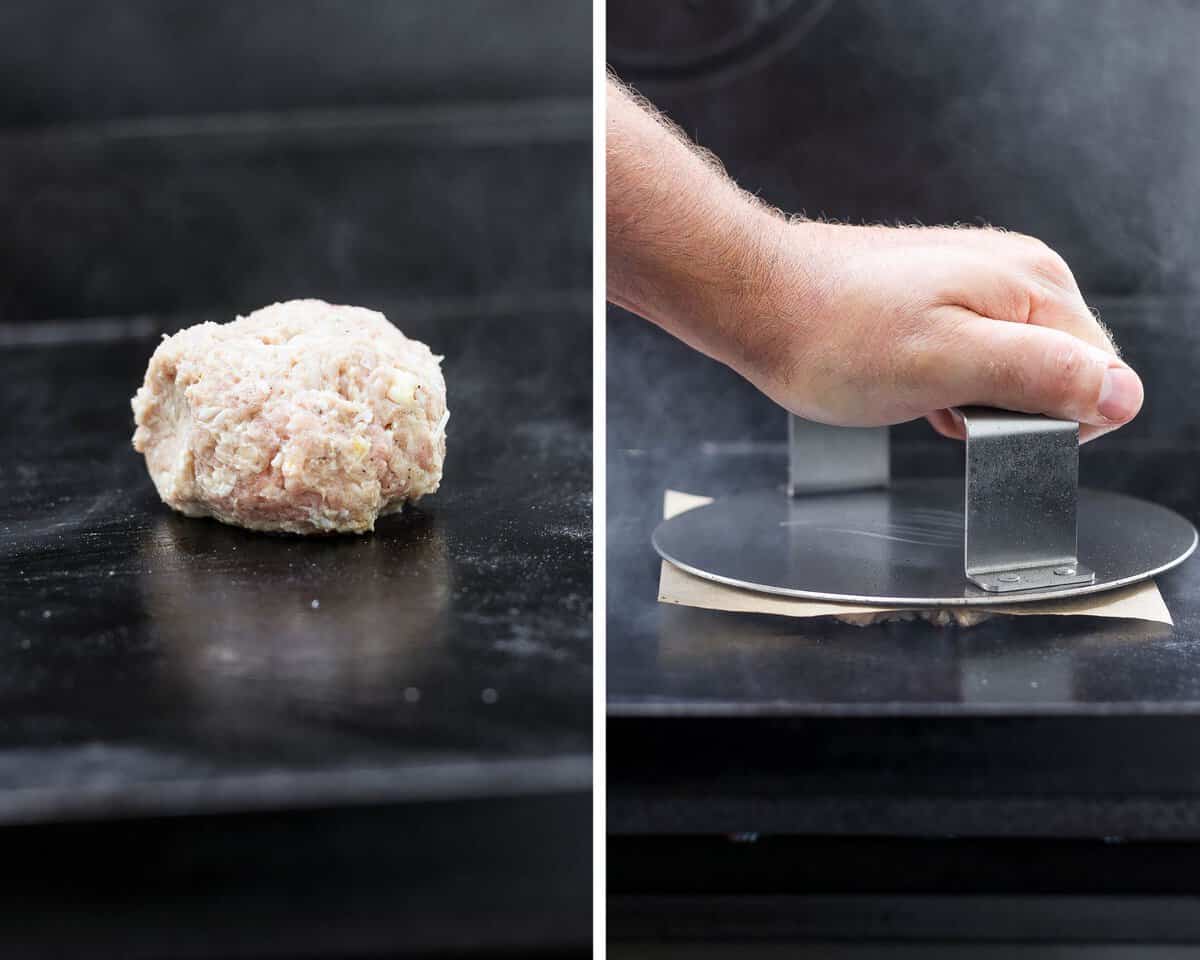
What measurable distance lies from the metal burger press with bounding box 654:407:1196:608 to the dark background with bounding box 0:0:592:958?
0.15 meters

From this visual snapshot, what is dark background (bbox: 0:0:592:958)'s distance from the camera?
813 mm

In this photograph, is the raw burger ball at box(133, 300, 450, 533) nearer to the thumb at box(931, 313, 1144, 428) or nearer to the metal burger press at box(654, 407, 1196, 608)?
the metal burger press at box(654, 407, 1196, 608)

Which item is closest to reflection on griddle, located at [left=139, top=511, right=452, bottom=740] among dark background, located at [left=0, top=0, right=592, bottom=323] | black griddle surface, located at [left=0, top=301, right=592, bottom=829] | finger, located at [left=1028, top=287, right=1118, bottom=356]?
black griddle surface, located at [left=0, top=301, right=592, bottom=829]

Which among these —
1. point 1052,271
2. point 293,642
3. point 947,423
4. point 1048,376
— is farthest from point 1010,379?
point 293,642

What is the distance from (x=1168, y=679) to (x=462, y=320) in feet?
4.25

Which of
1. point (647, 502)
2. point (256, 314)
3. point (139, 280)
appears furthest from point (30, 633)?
point (139, 280)

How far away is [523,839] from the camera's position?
2.71 feet

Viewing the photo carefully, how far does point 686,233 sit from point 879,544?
0.30 m

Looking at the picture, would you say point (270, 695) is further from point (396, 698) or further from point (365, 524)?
point (365, 524)

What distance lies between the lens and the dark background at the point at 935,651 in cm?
82

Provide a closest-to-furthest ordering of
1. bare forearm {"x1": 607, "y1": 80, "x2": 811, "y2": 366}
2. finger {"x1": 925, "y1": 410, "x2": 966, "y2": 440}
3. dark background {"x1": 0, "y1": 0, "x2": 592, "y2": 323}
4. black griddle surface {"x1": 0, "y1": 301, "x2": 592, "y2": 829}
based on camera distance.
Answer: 1. black griddle surface {"x1": 0, "y1": 301, "x2": 592, "y2": 829}
2. bare forearm {"x1": 607, "y1": 80, "x2": 811, "y2": 366}
3. finger {"x1": 925, "y1": 410, "x2": 966, "y2": 440}
4. dark background {"x1": 0, "y1": 0, "x2": 592, "y2": 323}

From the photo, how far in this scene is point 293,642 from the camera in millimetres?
961

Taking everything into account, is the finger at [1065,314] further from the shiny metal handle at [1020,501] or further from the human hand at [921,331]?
the shiny metal handle at [1020,501]

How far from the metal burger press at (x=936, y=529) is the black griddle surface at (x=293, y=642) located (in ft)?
0.47
